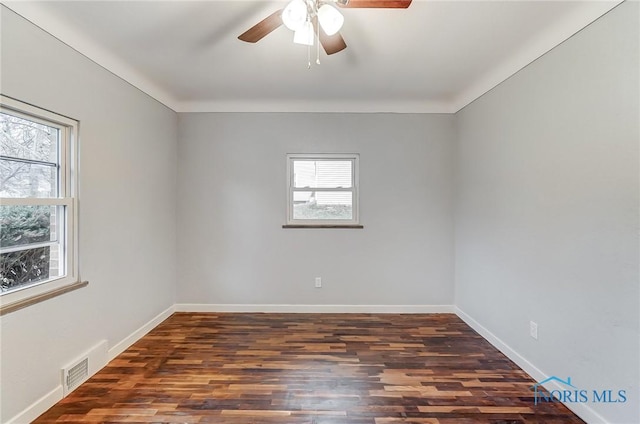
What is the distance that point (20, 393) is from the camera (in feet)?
5.59

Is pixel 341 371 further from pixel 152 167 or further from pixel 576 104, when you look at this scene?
pixel 152 167

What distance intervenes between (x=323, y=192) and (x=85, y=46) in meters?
2.46

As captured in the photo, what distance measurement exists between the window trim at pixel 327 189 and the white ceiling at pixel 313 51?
61 centimetres

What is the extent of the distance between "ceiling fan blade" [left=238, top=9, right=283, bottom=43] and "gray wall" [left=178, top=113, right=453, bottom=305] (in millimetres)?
1740

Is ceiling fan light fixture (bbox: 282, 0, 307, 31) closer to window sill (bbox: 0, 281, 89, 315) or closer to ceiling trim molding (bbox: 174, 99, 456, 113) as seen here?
ceiling trim molding (bbox: 174, 99, 456, 113)

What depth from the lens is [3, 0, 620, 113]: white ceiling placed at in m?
1.83

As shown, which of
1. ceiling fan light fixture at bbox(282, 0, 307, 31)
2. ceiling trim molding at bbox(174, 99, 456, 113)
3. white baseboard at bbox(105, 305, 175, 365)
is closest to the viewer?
ceiling fan light fixture at bbox(282, 0, 307, 31)

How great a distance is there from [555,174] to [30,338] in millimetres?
3487

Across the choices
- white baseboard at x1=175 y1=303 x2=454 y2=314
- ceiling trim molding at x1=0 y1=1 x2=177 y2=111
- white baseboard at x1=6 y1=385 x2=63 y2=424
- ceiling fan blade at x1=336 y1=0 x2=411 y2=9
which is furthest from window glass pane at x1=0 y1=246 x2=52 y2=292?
ceiling fan blade at x1=336 y1=0 x2=411 y2=9

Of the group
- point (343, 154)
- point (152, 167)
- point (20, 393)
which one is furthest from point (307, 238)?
point (20, 393)

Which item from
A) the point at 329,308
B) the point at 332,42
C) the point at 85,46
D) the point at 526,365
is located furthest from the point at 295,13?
the point at 329,308

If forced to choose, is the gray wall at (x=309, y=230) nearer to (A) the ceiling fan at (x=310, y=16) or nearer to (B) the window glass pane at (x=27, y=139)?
(B) the window glass pane at (x=27, y=139)

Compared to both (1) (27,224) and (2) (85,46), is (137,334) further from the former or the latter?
(2) (85,46)

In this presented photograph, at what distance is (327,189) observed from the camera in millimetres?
3594
